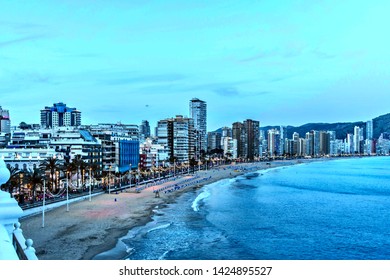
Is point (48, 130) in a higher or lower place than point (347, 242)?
higher

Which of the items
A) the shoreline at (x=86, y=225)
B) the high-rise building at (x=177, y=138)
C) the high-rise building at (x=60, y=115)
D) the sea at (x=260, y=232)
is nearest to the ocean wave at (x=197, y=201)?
the sea at (x=260, y=232)

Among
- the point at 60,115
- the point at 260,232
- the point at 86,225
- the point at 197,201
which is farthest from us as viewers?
the point at 60,115

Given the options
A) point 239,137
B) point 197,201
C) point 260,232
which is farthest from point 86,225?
point 239,137

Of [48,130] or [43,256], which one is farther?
[48,130]

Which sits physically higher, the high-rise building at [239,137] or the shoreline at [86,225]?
the high-rise building at [239,137]

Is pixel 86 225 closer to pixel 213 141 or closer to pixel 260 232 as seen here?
pixel 260 232

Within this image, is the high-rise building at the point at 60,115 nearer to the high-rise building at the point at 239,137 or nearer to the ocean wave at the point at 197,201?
the high-rise building at the point at 239,137

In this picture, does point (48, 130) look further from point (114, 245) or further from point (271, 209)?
point (114, 245)
